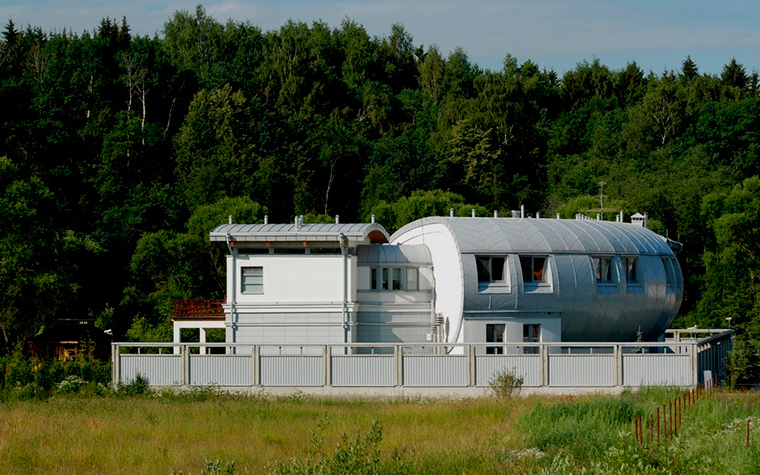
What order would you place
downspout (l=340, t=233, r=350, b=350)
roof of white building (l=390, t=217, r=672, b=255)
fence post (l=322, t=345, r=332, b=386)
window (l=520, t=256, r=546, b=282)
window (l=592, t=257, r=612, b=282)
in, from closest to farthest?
fence post (l=322, t=345, r=332, b=386)
roof of white building (l=390, t=217, r=672, b=255)
window (l=520, t=256, r=546, b=282)
downspout (l=340, t=233, r=350, b=350)
window (l=592, t=257, r=612, b=282)

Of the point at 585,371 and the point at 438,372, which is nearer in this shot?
the point at 585,371

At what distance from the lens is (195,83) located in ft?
301

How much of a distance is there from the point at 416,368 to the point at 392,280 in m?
6.19

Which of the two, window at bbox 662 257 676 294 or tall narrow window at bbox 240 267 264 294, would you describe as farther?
window at bbox 662 257 676 294

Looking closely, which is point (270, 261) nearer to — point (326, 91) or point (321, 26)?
point (326, 91)

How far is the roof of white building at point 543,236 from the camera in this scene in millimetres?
39062

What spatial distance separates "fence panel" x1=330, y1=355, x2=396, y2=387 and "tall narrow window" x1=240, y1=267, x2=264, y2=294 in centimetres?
592

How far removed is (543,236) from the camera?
40.1m

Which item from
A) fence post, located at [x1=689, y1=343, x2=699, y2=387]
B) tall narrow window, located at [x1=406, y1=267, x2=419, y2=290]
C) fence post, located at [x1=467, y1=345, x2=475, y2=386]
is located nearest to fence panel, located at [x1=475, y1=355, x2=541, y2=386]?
fence post, located at [x1=467, y1=345, x2=475, y2=386]

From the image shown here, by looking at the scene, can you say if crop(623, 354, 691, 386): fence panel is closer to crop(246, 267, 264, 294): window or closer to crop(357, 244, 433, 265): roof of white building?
crop(357, 244, 433, 265): roof of white building

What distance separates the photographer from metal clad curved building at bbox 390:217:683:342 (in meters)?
38.3

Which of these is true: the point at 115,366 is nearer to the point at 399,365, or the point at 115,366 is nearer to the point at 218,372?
the point at 218,372

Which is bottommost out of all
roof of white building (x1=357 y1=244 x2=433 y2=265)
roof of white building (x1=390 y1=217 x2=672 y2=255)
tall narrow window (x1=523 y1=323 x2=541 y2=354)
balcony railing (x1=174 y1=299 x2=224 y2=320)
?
tall narrow window (x1=523 y1=323 x2=541 y2=354)

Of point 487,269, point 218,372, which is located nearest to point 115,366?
point 218,372
